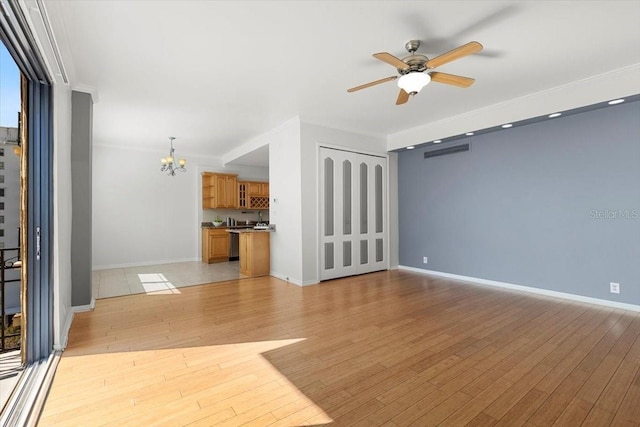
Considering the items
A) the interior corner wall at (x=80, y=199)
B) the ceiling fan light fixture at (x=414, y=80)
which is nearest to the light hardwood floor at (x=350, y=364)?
the interior corner wall at (x=80, y=199)

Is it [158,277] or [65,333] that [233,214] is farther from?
[65,333]

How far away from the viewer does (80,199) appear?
352 cm

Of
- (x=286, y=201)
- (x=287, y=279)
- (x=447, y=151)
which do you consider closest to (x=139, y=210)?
(x=286, y=201)

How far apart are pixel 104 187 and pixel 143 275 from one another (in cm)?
237

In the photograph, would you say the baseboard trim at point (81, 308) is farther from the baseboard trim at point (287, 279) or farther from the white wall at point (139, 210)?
the white wall at point (139, 210)

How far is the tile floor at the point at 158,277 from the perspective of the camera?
4.74 metres

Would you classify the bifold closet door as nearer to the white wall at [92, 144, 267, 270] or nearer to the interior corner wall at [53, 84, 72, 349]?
the interior corner wall at [53, 84, 72, 349]

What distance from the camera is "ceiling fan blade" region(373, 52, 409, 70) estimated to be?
98.5 inches

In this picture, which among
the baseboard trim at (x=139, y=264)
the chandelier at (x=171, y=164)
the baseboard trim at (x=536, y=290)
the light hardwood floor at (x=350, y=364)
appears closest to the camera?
the light hardwood floor at (x=350, y=364)

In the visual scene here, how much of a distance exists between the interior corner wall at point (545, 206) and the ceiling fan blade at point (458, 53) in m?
2.78

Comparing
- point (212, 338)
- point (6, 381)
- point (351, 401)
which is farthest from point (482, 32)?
point (6, 381)

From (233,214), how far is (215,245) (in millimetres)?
1283

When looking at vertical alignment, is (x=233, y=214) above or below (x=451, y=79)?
below

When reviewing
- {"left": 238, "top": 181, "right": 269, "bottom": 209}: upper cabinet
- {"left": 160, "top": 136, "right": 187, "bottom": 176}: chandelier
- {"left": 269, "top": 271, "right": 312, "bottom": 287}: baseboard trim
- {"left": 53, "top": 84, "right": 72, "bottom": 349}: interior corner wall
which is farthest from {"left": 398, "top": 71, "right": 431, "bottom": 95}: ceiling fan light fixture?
{"left": 238, "top": 181, "right": 269, "bottom": 209}: upper cabinet
